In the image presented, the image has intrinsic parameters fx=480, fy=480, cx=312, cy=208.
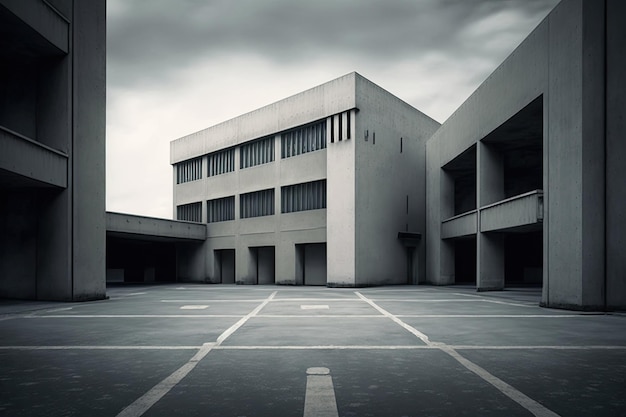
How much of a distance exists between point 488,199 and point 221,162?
22.9m

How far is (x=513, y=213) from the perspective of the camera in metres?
20.9

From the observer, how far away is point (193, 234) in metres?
39.1

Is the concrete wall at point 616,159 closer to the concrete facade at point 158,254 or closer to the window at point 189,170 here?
the concrete facade at point 158,254

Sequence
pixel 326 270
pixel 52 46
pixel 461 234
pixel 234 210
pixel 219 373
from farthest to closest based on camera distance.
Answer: pixel 234 210 < pixel 326 270 < pixel 461 234 < pixel 52 46 < pixel 219 373

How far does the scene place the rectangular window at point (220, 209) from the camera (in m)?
38.9

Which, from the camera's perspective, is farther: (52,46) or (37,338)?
(52,46)

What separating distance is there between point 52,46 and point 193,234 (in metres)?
23.1

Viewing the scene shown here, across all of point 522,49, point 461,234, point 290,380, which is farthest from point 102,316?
point 461,234

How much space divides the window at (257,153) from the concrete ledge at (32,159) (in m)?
18.9

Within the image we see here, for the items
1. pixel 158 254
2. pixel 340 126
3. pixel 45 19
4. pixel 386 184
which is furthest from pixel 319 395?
pixel 158 254

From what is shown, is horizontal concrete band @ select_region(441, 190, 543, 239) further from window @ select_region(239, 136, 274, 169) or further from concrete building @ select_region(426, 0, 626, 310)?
window @ select_region(239, 136, 274, 169)

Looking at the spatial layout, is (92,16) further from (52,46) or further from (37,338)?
(37,338)

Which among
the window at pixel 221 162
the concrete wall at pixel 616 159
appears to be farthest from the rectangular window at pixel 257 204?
the concrete wall at pixel 616 159

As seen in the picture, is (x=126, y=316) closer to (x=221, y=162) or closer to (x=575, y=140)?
(x=575, y=140)
